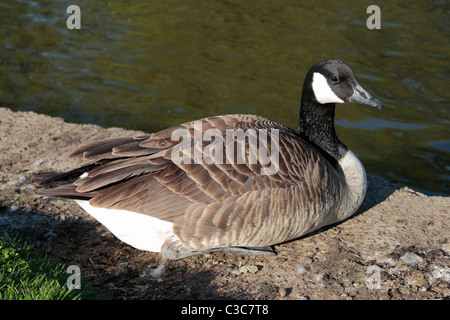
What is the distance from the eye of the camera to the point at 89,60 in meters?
11.0

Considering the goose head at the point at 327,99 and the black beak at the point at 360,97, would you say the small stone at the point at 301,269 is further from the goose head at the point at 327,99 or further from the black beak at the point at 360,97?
the black beak at the point at 360,97

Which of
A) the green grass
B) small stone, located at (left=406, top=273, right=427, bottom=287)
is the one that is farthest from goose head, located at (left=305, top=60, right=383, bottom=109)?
the green grass

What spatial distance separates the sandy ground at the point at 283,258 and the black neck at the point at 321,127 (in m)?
0.80

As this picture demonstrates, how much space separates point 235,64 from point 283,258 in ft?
21.0

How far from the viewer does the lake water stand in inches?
352

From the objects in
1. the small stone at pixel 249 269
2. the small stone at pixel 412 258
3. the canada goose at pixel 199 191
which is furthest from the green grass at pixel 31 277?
the small stone at pixel 412 258

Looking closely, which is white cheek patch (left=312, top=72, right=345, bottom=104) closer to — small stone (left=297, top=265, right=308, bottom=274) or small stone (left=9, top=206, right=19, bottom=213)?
small stone (left=297, top=265, right=308, bottom=274)

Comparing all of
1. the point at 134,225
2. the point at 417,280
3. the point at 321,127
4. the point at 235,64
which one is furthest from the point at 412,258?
the point at 235,64

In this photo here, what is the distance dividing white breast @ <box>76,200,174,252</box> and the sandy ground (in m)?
0.31

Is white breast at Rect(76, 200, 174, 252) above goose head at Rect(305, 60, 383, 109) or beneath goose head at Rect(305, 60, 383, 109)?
beneath

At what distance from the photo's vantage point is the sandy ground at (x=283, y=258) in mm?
4609

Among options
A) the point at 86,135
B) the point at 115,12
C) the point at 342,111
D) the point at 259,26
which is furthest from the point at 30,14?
Result: the point at 342,111

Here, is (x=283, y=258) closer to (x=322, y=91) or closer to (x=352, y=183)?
(x=352, y=183)

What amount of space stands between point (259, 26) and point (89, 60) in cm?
401
